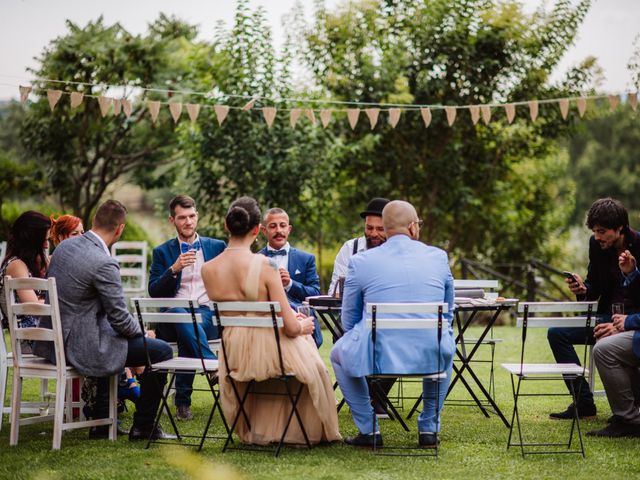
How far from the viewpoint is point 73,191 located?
51.7 feet

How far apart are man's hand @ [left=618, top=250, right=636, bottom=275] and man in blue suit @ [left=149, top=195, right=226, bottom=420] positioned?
9.21 ft

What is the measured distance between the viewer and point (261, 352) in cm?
490

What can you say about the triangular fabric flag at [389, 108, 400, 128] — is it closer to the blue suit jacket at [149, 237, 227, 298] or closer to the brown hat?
the brown hat

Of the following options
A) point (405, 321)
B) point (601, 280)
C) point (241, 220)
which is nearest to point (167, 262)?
point (241, 220)

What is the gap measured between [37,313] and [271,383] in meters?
1.43

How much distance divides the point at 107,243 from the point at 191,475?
1.59m

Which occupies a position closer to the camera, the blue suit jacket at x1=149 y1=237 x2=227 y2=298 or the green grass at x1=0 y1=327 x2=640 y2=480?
the green grass at x1=0 y1=327 x2=640 y2=480

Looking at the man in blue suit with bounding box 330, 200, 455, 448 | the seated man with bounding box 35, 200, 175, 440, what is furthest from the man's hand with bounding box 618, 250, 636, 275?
the seated man with bounding box 35, 200, 175, 440

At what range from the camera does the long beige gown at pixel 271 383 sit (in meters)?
4.91

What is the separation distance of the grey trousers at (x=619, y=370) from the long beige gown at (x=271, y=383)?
1777 millimetres

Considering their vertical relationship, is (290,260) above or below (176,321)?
above

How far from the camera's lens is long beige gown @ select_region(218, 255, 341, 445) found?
491cm

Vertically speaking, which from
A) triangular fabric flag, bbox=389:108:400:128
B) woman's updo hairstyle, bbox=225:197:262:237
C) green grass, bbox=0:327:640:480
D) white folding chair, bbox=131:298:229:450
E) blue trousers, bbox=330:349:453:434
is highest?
triangular fabric flag, bbox=389:108:400:128

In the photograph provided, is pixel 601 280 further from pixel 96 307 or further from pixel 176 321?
pixel 96 307
